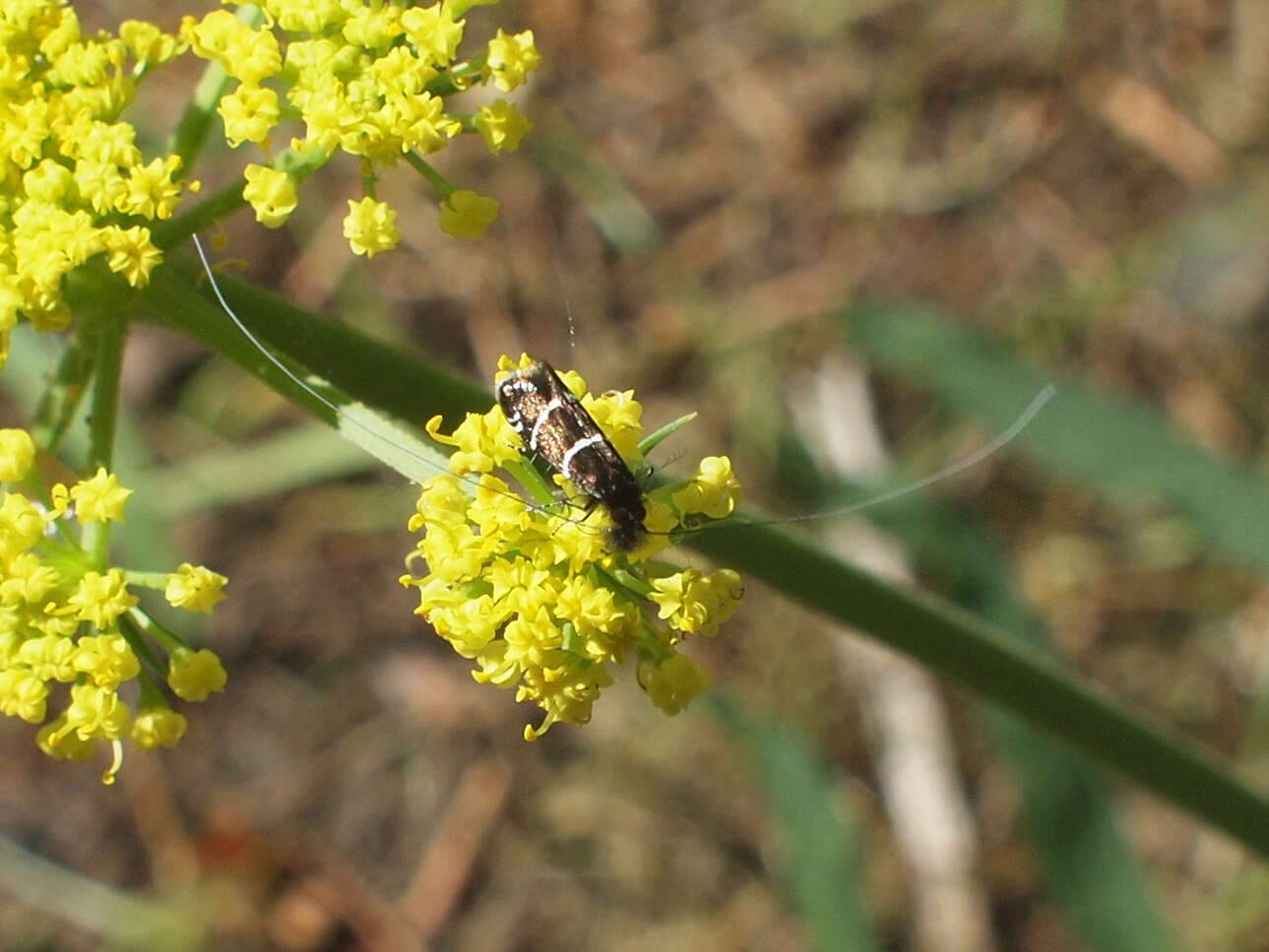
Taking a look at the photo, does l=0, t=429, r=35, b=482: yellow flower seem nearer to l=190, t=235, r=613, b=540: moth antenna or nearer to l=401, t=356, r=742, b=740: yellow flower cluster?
Result: l=190, t=235, r=613, b=540: moth antenna

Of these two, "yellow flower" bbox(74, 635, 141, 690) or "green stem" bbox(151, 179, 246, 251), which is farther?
"green stem" bbox(151, 179, 246, 251)

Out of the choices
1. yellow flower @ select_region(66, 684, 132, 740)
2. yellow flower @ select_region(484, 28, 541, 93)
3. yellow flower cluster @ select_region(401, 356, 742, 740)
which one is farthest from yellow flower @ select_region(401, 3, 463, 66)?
yellow flower @ select_region(66, 684, 132, 740)

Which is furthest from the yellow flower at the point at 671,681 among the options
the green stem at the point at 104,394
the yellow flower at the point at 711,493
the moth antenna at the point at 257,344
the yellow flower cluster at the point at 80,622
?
the green stem at the point at 104,394

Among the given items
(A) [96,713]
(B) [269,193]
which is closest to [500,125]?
(B) [269,193]

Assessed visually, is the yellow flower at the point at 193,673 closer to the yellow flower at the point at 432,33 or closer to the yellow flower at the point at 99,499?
the yellow flower at the point at 99,499

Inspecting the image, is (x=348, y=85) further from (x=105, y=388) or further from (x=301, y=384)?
(x=105, y=388)

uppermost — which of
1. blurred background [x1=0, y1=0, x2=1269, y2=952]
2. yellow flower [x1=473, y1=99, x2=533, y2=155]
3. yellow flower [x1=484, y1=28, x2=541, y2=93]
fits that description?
yellow flower [x1=484, y1=28, x2=541, y2=93]

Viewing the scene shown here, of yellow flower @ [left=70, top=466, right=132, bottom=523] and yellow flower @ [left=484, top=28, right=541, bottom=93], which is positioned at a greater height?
yellow flower @ [left=484, top=28, right=541, bottom=93]

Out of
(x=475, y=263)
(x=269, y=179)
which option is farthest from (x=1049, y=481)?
(x=269, y=179)
